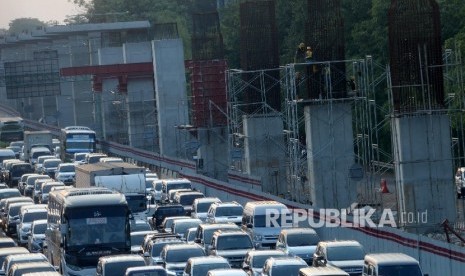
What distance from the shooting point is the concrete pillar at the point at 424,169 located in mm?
43438

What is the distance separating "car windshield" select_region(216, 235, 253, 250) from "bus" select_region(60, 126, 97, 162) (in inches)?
1929

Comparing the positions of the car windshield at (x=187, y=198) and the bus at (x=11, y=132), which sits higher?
the bus at (x=11, y=132)

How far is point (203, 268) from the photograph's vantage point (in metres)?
35.0

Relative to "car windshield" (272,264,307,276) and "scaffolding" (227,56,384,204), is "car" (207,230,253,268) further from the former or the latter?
"scaffolding" (227,56,384,204)

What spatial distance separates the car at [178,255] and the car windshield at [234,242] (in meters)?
1.83

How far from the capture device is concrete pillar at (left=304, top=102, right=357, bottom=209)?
52.8m

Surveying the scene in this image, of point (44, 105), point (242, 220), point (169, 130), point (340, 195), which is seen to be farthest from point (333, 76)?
point (44, 105)

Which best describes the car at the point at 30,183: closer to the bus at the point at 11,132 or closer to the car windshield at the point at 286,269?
the car windshield at the point at 286,269

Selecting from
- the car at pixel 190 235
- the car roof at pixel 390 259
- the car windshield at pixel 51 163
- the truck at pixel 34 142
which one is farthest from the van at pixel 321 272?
the truck at pixel 34 142

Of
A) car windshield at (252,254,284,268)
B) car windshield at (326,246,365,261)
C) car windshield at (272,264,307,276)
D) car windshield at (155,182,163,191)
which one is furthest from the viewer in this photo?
car windshield at (155,182,163,191)

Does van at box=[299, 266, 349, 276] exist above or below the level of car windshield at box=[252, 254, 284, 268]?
above

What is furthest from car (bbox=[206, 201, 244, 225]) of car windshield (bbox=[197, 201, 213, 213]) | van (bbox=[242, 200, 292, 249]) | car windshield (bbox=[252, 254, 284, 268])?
car windshield (bbox=[252, 254, 284, 268])

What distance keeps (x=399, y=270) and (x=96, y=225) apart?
386 inches

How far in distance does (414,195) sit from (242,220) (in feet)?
19.9
